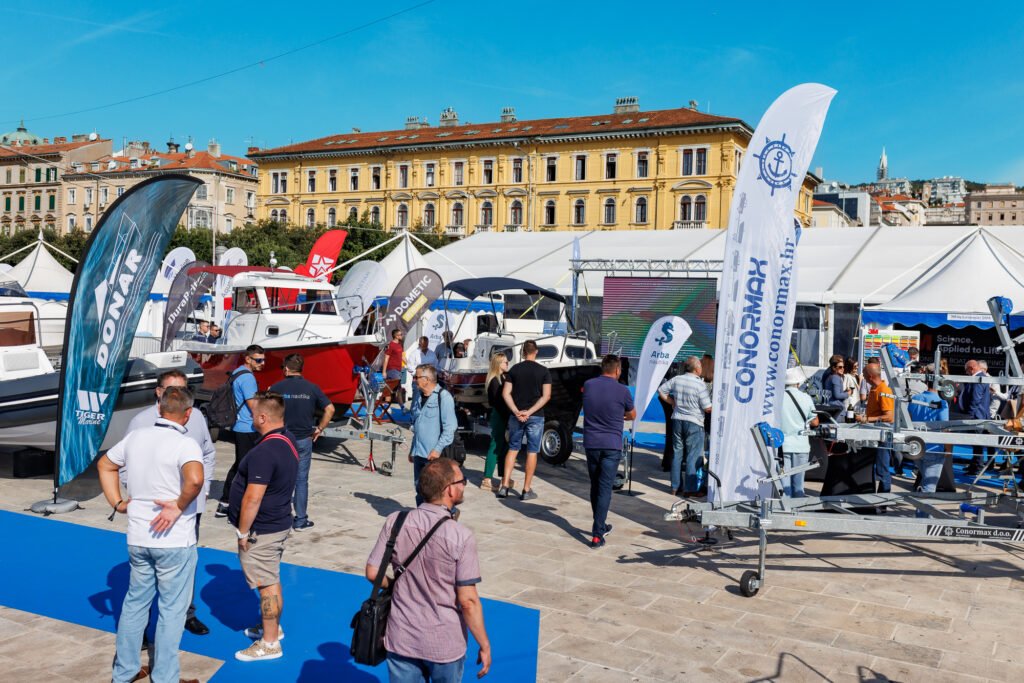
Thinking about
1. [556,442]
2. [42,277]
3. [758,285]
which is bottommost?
[556,442]

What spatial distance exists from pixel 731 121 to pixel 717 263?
4735 centimetres

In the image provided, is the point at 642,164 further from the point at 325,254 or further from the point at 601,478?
the point at 601,478

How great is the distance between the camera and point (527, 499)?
10211 millimetres

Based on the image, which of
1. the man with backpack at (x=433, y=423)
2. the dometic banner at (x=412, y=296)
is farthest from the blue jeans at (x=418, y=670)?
the dometic banner at (x=412, y=296)

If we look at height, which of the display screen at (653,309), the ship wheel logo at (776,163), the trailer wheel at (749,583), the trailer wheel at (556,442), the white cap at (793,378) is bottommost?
the trailer wheel at (749,583)

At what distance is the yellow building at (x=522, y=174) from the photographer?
64438mm

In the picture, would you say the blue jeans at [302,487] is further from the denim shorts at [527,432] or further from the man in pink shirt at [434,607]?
the man in pink shirt at [434,607]

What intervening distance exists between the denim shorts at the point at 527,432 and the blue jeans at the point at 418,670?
630 cm

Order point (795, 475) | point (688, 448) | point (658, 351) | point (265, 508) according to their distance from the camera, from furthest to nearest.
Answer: point (658, 351) < point (688, 448) < point (795, 475) < point (265, 508)

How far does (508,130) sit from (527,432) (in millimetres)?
65086

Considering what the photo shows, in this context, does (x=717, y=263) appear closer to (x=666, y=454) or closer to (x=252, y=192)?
(x=666, y=454)

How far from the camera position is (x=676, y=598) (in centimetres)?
674

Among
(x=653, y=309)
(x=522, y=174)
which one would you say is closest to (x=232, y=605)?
(x=653, y=309)

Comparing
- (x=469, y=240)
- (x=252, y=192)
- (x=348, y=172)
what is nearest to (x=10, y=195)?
(x=252, y=192)
